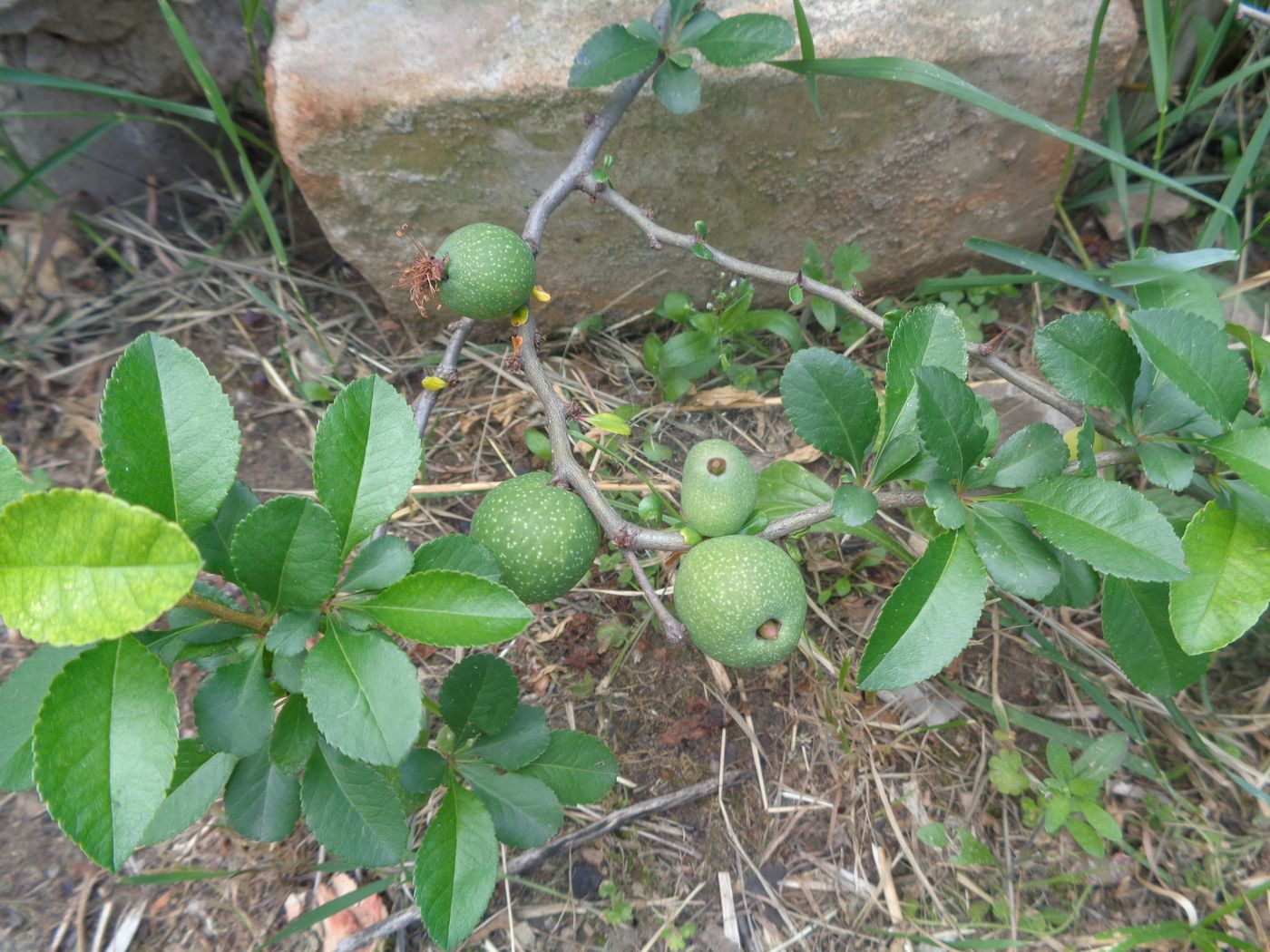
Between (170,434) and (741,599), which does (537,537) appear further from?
(170,434)

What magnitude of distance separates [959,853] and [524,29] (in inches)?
101

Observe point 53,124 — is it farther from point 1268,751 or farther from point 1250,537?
point 1268,751

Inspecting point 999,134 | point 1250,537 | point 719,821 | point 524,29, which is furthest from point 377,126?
point 1250,537

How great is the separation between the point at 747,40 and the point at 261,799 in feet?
6.62

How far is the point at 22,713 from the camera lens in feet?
4.59

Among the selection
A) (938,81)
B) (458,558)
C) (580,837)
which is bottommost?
(580,837)

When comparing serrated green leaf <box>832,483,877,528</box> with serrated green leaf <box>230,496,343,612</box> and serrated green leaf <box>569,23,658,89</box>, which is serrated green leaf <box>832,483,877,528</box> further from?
serrated green leaf <box>569,23,658,89</box>

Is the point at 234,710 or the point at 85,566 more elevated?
the point at 85,566

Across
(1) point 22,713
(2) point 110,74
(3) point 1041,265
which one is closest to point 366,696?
(1) point 22,713

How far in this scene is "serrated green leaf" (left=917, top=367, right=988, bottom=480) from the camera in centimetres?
146

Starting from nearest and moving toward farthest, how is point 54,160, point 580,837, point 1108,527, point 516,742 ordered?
point 1108,527 → point 516,742 → point 580,837 → point 54,160

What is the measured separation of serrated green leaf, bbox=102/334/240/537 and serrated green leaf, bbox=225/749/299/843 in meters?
0.57

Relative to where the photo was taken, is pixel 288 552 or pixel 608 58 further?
pixel 608 58

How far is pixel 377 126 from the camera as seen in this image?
2.37m
